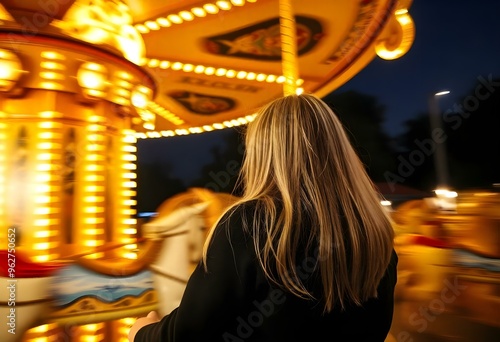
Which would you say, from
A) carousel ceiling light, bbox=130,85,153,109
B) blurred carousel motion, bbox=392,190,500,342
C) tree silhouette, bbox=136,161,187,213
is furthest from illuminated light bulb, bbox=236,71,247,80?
tree silhouette, bbox=136,161,187,213

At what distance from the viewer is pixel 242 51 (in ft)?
19.4

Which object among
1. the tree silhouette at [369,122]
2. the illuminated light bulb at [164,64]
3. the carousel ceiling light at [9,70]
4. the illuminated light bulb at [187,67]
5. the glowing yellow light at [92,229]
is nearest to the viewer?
the carousel ceiling light at [9,70]

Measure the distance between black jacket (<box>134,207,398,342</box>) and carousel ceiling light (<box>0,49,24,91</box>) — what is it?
2654 mm

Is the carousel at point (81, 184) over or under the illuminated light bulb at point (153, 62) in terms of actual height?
under

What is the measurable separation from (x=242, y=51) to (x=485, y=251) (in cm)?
405

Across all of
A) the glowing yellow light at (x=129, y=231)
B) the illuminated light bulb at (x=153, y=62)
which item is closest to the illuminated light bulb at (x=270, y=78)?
the illuminated light bulb at (x=153, y=62)

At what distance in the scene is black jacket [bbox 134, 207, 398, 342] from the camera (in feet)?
2.67

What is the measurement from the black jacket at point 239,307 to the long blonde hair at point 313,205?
25mm

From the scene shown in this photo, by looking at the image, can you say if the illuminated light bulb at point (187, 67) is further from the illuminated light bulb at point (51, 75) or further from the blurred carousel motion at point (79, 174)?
the illuminated light bulb at point (51, 75)

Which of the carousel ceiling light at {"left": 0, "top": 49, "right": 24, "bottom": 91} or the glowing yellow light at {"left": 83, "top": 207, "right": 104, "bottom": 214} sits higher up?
the carousel ceiling light at {"left": 0, "top": 49, "right": 24, "bottom": 91}

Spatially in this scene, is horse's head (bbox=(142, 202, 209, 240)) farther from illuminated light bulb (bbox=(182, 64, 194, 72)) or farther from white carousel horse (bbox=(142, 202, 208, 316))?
illuminated light bulb (bbox=(182, 64, 194, 72))

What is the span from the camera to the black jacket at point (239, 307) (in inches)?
32.1

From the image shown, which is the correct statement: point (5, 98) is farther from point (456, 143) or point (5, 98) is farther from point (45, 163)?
point (456, 143)

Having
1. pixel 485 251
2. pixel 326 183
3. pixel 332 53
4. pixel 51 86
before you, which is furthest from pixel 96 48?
pixel 332 53
